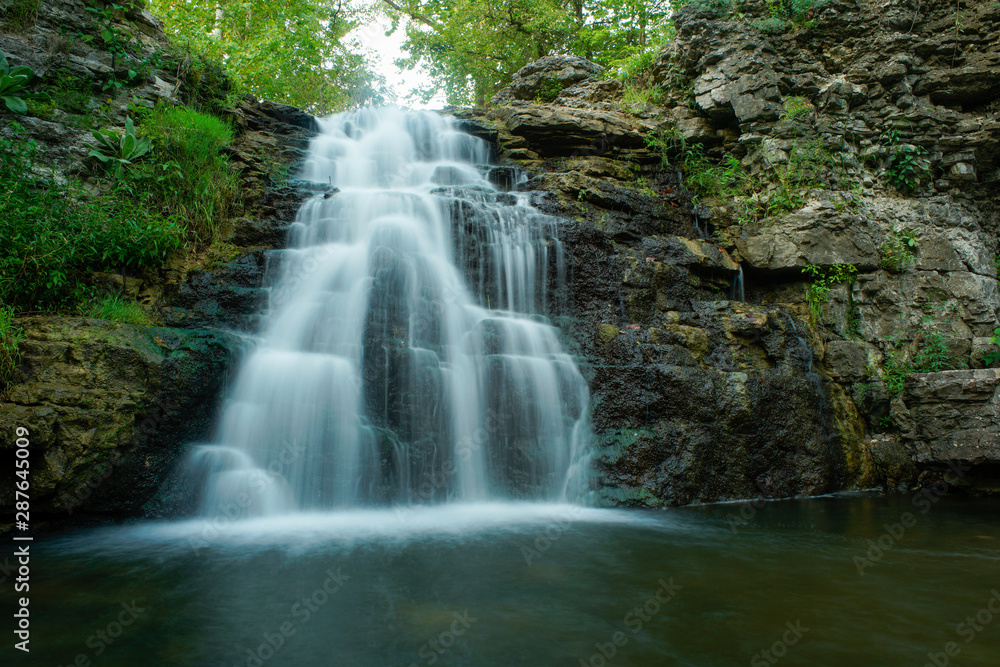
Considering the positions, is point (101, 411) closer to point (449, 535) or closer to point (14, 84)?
point (449, 535)

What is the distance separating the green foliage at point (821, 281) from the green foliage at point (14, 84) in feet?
33.0

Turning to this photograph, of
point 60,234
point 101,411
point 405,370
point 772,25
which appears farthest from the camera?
point 772,25

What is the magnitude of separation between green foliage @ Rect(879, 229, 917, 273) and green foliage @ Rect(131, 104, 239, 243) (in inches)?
362

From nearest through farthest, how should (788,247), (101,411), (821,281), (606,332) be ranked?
1. (101,411)
2. (606,332)
3. (821,281)
4. (788,247)

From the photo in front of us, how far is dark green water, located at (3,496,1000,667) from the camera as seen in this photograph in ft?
8.68

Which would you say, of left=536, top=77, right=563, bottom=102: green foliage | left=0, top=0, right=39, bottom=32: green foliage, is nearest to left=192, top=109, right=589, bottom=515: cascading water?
left=0, top=0, right=39, bottom=32: green foliage

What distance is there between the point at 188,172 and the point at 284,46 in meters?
7.43

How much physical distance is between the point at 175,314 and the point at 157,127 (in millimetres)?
3007

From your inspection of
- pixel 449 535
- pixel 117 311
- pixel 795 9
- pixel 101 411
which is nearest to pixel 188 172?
pixel 117 311

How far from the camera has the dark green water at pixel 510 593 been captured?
264 centimetres

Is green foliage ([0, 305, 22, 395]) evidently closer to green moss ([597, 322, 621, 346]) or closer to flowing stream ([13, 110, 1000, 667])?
flowing stream ([13, 110, 1000, 667])

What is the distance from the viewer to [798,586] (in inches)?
136

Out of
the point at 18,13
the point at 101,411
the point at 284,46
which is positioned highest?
the point at 284,46

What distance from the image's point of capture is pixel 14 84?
20.8ft
